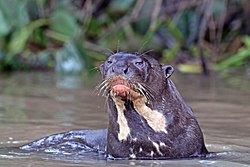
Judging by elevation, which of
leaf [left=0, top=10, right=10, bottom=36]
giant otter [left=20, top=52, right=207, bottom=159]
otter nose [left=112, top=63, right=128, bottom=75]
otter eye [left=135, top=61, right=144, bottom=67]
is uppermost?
leaf [left=0, top=10, right=10, bottom=36]

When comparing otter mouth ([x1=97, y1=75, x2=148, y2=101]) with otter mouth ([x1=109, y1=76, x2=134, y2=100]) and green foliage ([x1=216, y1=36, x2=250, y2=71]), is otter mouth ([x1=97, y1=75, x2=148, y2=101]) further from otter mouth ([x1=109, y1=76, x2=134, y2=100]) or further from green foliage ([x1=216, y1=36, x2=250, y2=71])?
green foliage ([x1=216, y1=36, x2=250, y2=71])

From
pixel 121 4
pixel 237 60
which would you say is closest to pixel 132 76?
pixel 237 60

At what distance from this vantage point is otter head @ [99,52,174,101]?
316 cm

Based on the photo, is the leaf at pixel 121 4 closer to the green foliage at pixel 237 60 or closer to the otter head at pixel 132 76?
the green foliage at pixel 237 60

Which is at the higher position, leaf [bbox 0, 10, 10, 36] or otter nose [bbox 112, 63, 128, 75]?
leaf [bbox 0, 10, 10, 36]

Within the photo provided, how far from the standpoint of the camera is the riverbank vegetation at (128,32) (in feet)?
26.1

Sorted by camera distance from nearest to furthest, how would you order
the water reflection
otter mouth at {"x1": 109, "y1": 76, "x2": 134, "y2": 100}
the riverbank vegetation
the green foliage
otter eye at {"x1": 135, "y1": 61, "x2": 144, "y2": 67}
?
otter mouth at {"x1": 109, "y1": 76, "x2": 134, "y2": 100}
otter eye at {"x1": 135, "y1": 61, "x2": 144, "y2": 67}
the water reflection
the green foliage
the riverbank vegetation

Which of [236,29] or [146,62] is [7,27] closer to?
[236,29]

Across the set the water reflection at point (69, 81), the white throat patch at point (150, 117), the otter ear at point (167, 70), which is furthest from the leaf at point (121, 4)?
the white throat patch at point (150, 117)

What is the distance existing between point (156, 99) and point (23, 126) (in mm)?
1320

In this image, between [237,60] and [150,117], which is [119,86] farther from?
[237,60]

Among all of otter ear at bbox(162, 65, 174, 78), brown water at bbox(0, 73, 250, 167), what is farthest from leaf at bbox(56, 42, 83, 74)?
otter ear at bbox(162, 65, 174, 78)

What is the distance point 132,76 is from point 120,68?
0.27 feet

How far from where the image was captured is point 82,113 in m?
5.17
